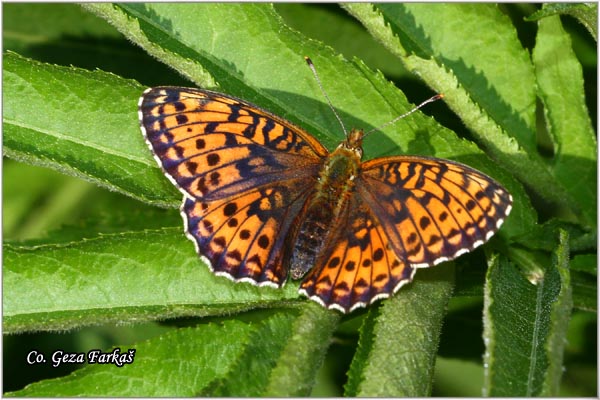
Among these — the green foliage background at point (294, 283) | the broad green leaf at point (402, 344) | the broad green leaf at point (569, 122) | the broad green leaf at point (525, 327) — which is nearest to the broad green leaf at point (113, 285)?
the green foliage background at point (294, 283)

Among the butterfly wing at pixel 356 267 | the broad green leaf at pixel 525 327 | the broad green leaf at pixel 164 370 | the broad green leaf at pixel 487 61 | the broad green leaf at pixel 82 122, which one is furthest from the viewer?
the broad green leaf at pixel 487 61

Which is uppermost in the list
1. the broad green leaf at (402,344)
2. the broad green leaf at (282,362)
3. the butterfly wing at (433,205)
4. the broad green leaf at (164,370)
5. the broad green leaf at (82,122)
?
the butterfly wing at (433,205)

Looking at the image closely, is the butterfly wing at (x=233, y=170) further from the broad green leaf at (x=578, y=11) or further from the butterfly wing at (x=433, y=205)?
the broad green leaf at (x=578, y=11)

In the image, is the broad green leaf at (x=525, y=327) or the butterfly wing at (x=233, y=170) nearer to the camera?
the broad green leaf at (x=525, y=327)

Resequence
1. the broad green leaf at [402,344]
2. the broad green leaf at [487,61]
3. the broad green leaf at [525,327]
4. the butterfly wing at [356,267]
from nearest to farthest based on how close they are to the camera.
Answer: the broad green leaf at [525,327] < the broad green leaf at [402,344] < the butterfly wing at [356,267] < the broad green leaf at [487,61]

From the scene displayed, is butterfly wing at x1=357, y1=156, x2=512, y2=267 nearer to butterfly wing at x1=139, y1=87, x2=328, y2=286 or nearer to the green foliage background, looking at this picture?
the green foliage background

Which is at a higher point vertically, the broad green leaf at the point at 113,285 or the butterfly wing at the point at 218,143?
the butterfly wing at the point at 218,143

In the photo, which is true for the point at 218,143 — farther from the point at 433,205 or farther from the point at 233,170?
the point at 433,205

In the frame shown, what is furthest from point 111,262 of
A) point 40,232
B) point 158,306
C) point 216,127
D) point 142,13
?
point 40,232
